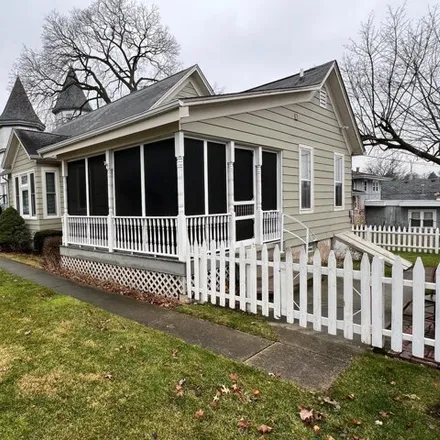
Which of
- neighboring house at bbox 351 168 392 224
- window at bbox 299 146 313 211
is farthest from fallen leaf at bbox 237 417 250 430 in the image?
neighboring house at bbox 351 168 392 224

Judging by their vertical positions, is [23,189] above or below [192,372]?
above

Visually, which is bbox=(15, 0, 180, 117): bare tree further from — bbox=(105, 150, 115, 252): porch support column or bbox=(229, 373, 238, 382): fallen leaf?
bbox=(229, 373, 238, 382): fallen leaf

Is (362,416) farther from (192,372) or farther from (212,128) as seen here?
(212,128)

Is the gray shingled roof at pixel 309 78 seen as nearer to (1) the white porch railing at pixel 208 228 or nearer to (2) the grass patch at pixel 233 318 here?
(1) the white porch railing at pixel 208 228

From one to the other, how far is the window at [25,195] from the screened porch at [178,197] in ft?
15.5

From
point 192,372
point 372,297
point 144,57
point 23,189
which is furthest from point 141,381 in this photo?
point 144,57

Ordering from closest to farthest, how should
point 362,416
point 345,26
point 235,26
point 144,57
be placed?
point 362,416, point 345,26, point 235,26, point 144,57

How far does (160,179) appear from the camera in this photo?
23.9 ft

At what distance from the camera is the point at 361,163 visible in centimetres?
6031

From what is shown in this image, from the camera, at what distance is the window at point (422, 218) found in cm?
2330

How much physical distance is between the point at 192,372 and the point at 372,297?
220cm

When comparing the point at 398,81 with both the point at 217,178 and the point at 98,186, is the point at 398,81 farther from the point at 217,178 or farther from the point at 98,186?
the point at 98,186

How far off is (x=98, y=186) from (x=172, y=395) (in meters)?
7.10

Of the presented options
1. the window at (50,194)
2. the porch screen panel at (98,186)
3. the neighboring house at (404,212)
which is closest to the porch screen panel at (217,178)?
the porch screen panel at (98,186)
